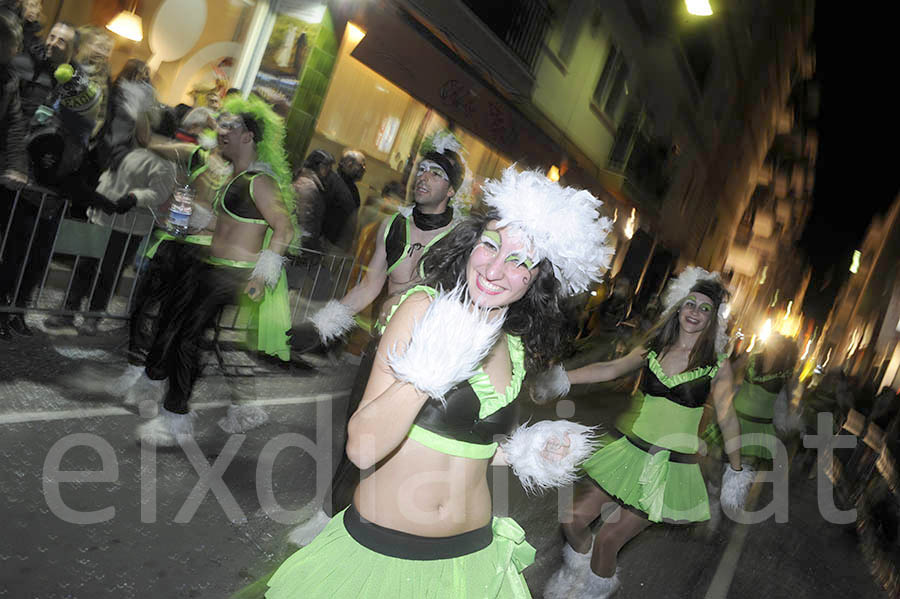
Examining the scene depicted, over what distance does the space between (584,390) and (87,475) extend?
27.0ft

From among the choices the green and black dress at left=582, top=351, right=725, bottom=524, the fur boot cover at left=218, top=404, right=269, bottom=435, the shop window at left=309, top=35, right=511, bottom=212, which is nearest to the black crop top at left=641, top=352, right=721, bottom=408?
the green and black dress at left=582, top=351, right=725, bottom=524

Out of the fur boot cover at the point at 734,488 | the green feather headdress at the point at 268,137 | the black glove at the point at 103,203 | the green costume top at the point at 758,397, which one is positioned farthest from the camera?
the green costume top at the point at 758,397

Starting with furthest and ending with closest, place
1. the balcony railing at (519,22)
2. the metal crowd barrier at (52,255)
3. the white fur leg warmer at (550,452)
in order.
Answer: the balcony railing at (519,22)
the metal crowd barrier at (52,255)
the white fur leg warmer at (550,452)

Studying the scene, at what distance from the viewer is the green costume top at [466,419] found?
220cm

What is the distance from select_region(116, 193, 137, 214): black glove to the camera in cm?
635

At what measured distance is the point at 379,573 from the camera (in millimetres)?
2045

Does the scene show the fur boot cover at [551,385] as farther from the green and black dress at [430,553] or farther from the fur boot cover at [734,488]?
the fur boot cover at [734,488]

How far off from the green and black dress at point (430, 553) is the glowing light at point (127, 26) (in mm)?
8398

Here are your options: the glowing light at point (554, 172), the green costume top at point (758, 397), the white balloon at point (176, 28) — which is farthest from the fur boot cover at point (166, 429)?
the glowing light at point (554, 172)

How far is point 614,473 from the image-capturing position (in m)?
4.24

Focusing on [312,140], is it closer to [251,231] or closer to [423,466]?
[251,231]

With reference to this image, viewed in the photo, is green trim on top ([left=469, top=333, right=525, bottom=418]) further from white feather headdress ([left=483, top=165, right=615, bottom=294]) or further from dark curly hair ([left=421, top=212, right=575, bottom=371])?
white feather headdress ([left=483, top=165, right=615, bottom=294])

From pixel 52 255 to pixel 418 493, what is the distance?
509 cm

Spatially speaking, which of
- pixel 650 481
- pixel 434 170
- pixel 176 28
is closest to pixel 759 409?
pixel 650 481
